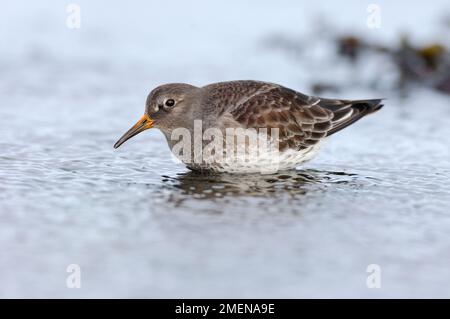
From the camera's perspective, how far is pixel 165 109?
25.2ft

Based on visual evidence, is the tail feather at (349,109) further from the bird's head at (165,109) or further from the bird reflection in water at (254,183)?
the bird's head at (165,109)

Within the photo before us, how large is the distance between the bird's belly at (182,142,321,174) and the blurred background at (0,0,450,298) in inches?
6.4

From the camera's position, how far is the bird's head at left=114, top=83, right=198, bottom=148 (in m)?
7.66

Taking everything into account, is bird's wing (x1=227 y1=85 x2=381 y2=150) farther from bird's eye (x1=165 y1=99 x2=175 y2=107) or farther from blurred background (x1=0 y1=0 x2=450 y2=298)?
bird's eye (x1=165 y1=99 x2=175 y2=107)

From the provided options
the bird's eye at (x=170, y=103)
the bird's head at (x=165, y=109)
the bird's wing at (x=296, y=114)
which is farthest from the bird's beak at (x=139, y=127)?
the bird's wing at (x=296, y=114)

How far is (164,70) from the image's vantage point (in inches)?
457

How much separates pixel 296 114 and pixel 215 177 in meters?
1.26

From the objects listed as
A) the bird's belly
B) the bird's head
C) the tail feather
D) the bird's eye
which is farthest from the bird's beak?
the tail feather

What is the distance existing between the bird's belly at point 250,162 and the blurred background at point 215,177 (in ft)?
0.53

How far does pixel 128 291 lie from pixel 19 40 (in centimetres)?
864

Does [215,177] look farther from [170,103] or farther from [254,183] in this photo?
[170,103]
